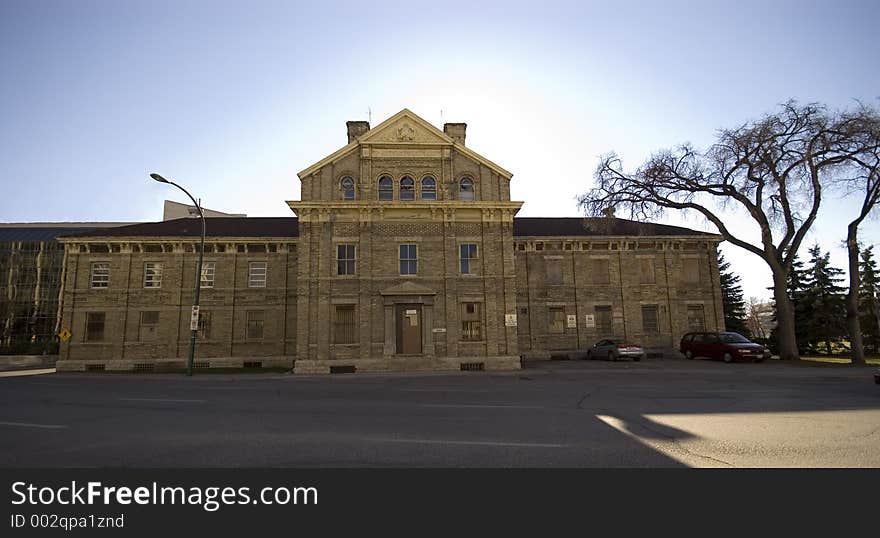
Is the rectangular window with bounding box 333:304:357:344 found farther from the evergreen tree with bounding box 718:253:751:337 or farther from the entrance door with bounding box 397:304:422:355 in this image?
the evergreen tree with bounding box 718:253:751:337

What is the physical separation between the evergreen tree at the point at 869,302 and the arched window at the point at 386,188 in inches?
1378

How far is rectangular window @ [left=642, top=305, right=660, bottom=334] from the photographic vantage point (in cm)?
2966

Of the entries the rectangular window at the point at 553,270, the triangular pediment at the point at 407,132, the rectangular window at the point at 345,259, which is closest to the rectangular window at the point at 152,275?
the rectangular window at the point at 345,259

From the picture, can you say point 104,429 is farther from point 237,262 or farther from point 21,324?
point 21,324

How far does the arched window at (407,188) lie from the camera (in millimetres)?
24016

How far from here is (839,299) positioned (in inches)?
1287

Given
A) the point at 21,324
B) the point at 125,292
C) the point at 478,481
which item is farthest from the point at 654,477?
the point at 21,324

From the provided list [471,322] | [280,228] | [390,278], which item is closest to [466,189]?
[390,278]

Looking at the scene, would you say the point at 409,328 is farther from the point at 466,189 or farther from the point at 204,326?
the point at 204,326

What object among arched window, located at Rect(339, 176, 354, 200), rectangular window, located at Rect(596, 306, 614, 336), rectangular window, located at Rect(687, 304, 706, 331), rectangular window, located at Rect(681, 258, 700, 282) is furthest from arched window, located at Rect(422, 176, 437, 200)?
rectangular window, located at Rect(687, 304, 706, 331)

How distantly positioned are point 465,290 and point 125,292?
20631mm

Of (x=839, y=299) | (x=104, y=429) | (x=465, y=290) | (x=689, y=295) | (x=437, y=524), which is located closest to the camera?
(x=437, y=524)

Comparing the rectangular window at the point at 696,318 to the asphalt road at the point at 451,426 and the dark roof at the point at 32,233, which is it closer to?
the asphalt road at the point at 451,426

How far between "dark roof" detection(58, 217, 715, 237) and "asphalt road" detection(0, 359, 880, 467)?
15163 mm
